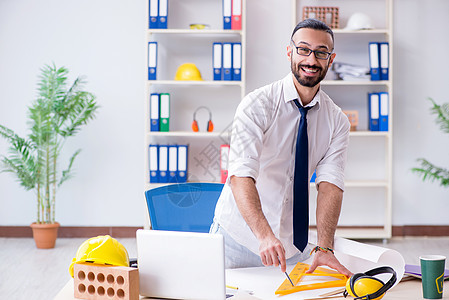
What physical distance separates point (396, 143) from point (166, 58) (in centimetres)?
207

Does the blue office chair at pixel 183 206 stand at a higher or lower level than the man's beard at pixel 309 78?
lower

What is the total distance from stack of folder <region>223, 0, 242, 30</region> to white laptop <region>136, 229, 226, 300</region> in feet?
10.9

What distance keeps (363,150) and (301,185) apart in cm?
307

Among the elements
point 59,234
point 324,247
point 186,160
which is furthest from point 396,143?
point 324,247

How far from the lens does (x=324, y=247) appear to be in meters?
1.72

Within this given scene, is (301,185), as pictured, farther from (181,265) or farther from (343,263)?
(181,265)

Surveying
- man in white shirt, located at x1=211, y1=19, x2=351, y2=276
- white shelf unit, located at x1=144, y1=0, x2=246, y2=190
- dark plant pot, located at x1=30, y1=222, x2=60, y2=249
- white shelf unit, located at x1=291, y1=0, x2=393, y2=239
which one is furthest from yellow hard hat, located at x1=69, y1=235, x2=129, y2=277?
white shelf unit, located at x1=291, y1=0, x2=393, y2=239

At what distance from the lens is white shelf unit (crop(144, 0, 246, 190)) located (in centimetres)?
476

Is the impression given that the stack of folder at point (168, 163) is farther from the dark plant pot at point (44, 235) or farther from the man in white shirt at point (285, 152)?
the man in white shirt at point (285, 152)

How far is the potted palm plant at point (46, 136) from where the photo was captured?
14.5 feet

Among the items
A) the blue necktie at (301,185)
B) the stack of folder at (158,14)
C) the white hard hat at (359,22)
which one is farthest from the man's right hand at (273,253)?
the white hard hat at (359,22)

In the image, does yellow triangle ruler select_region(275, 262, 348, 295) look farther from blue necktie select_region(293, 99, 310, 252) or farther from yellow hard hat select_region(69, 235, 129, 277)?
yellow hard hat select_region(69, 235, 129, 277)

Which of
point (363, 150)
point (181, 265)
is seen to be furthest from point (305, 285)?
point (363, 150)

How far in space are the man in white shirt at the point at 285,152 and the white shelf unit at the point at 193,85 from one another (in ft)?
9.14
